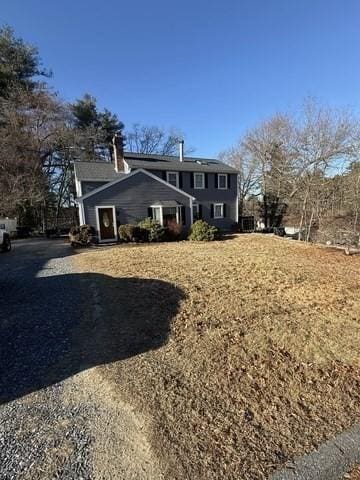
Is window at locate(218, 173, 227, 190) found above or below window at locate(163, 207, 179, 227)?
above

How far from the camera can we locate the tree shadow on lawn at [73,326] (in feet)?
9.98

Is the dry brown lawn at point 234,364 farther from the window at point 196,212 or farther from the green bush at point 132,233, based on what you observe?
the window at point 196,212

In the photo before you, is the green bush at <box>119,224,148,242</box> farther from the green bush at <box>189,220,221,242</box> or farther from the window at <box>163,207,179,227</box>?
the green bush at <box>189,220,221,242</box>

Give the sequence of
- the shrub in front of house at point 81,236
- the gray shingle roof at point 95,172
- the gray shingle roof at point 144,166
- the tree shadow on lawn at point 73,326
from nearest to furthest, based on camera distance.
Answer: the tree shadow on lawn at point 73,326 < the shrub in front of house at point 81,236 < the gray shingle roof at point 95,172 < the gray shingle roof at point 144,166

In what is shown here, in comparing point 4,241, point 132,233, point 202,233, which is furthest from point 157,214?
point 4,241

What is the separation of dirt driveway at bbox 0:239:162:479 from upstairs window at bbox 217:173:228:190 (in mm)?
18147

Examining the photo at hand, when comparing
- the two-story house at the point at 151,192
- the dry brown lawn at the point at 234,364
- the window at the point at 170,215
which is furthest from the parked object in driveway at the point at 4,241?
the window at the point at 170,215

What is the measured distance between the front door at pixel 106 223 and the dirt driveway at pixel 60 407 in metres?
10.3

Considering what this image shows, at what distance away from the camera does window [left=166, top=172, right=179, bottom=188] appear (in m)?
19.3

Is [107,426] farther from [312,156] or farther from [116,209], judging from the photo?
[312,156]

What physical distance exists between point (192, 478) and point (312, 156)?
20.1m

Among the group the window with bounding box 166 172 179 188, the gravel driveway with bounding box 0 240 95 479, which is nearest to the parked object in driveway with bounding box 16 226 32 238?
the window with bounding box 166 172 179 188

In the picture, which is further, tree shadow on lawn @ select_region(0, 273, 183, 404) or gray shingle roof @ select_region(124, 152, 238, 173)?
gray shingle roof @ select_region(124, 152, 238, 173)

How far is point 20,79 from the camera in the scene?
77.3ft
